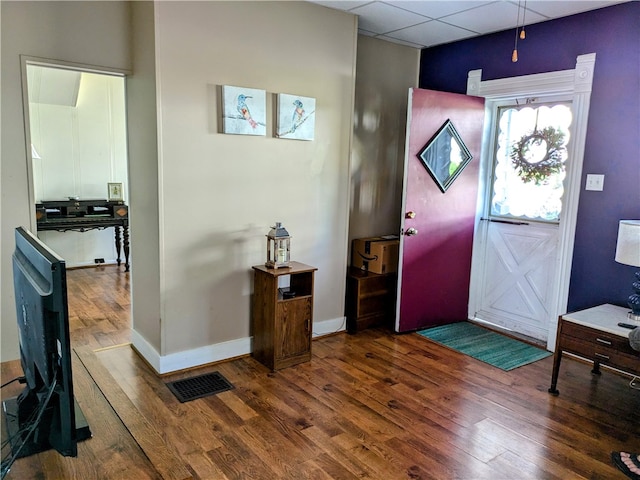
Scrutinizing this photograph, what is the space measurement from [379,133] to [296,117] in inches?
46.0

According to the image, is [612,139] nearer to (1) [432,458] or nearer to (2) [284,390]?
(1) [432,458]

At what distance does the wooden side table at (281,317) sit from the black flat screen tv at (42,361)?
1.88 m

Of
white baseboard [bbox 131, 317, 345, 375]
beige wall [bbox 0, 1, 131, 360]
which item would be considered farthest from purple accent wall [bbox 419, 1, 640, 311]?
beige wall [bbox 0, 1, 131, 360]

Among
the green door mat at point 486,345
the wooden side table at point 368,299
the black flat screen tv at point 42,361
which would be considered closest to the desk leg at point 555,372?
the green door mat at point 486,345

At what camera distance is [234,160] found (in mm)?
3186

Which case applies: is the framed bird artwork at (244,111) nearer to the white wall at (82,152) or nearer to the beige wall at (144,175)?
the beige wall at (144,175)

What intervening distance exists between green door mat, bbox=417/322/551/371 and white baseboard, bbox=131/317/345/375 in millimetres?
1600

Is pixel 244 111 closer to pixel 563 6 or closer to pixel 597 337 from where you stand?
pixel 563 6

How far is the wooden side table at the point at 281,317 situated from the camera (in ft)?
10.3

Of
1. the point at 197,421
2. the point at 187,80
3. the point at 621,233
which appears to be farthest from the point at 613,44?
the point at 197,421

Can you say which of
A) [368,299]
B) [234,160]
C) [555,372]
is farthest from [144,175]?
[555,372]

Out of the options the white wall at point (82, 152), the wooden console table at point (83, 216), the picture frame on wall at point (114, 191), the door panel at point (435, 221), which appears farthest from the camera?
the picture frame on wall at point (114, 191)

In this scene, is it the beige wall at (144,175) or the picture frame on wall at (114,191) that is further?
the picture frame on wall at (114,191)

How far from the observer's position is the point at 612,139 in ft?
10.7
